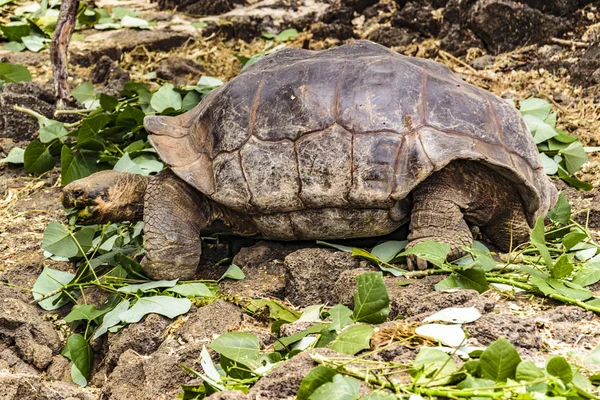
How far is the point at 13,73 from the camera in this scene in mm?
6465

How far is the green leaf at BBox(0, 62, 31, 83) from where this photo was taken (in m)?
6.43

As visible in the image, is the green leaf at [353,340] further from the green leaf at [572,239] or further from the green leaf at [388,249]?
the green leaf at [572,239]

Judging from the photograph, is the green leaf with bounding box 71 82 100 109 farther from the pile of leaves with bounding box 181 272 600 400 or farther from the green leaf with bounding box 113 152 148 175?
the pile of leaves with bounding box 181 272 600 400

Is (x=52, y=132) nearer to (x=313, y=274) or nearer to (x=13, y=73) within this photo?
(x=13, y=73)

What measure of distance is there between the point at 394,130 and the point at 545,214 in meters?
0.97

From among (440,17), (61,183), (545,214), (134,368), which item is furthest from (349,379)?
(440,17)

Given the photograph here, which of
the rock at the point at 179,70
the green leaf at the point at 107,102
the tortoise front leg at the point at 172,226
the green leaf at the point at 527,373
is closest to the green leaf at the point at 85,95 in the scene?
the green leaf at the point at 107,102

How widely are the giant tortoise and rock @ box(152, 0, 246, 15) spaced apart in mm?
4352

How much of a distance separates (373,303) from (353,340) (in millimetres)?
383

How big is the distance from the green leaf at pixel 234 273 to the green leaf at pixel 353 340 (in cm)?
135

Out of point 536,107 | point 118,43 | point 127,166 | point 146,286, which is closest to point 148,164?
point 127,166

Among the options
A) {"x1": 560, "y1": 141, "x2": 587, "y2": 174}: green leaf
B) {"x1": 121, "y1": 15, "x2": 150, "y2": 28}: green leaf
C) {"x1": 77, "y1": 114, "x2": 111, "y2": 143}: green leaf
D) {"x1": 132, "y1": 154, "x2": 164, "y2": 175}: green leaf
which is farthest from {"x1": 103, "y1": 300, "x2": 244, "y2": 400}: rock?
{"x1": 121, "y1": 15, "x2": 150, "y2": 28}: green leaf

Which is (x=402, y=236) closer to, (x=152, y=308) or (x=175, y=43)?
(x=152, y=308)

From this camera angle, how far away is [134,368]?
3.71m
